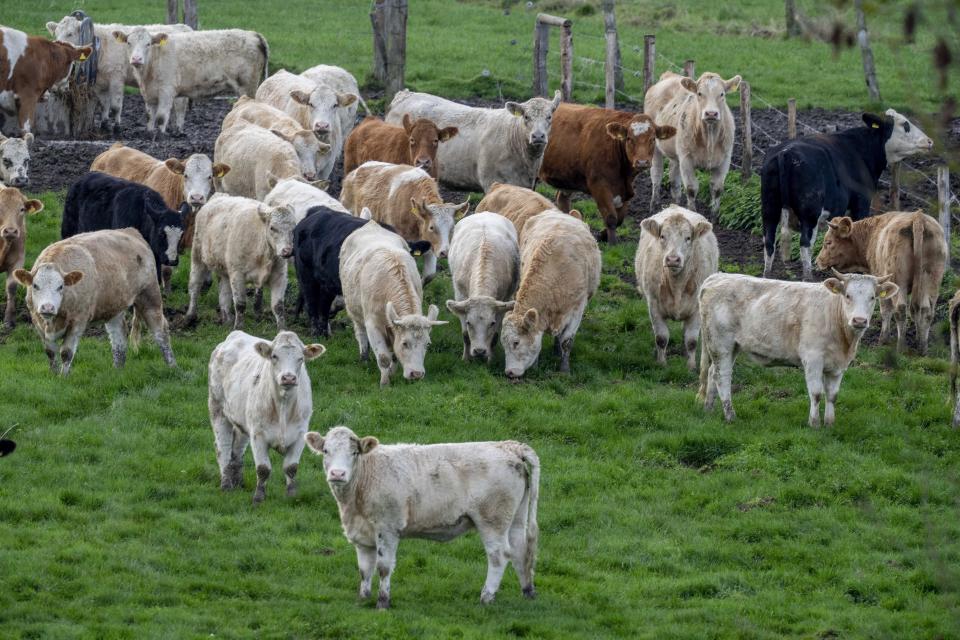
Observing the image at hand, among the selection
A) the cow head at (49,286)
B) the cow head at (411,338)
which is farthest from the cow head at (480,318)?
the cow head at (49,286)

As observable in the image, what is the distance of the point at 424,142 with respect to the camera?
20.4m

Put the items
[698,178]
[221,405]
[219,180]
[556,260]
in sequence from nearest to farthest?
[221,405] < [556,260] < [219,180] < [698,178]

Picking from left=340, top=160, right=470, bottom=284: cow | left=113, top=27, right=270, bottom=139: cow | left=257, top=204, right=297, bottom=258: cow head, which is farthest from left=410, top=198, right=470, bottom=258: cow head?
left=113, top=27, right=270, bottom=139: cow

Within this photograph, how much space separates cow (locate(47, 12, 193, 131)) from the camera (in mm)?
25047

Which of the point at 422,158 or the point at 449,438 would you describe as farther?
the point at 422,158

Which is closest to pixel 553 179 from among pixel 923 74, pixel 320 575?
pixel 320 575

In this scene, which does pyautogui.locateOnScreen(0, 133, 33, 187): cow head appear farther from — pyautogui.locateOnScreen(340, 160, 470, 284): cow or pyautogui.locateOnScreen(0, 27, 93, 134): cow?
pyautogui.locateOnScreen(340, 160, 470, 284): cow

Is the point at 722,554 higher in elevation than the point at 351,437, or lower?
lower

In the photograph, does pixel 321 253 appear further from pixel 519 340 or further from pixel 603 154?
pixel 603 154

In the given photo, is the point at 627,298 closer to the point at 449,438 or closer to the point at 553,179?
the point at 553,179

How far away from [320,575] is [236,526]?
1147 mm

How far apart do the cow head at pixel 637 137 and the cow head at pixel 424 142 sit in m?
2.50

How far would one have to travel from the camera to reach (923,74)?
32.0 metres

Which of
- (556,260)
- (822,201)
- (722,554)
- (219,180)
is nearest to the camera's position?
(722,554)
